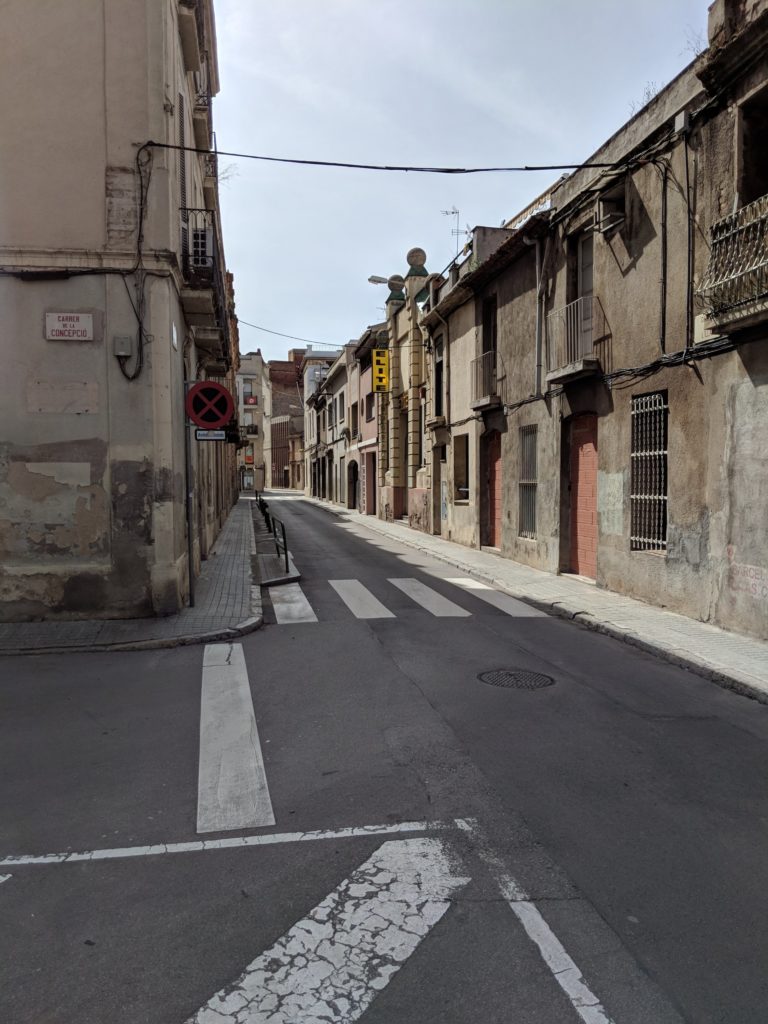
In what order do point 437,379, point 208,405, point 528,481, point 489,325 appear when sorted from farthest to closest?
1. point 437,379
2. point 489,325
3. point 528,481
4. point 208,405

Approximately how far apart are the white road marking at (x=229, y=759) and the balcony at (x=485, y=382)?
35.7 feet

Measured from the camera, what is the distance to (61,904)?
3082 millimetres

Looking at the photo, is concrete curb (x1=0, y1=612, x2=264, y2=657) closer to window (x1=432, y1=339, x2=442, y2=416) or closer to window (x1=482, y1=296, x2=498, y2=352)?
window (x1=482, y1=296, x2=498, y2=352)

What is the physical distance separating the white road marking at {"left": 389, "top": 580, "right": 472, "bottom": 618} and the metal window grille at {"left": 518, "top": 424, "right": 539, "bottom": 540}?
3326 mm

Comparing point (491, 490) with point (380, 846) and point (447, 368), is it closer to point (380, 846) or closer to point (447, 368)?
point (447, 368)

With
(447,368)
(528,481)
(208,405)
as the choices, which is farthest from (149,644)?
(447,368)

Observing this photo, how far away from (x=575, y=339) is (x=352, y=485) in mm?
→ 27163

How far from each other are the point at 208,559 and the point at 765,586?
1080 cm

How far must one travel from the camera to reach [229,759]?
15.5ft

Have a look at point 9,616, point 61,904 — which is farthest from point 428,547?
point 61,904

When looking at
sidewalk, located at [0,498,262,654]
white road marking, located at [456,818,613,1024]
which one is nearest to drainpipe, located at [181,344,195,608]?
sidewalk, located at [0,498,262,654]

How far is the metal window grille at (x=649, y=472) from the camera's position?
997 cm

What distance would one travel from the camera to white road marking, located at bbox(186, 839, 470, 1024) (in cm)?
247

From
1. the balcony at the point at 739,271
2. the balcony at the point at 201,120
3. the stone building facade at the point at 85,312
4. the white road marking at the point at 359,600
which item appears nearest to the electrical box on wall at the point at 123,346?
the stone building facade at the point at 85,312
